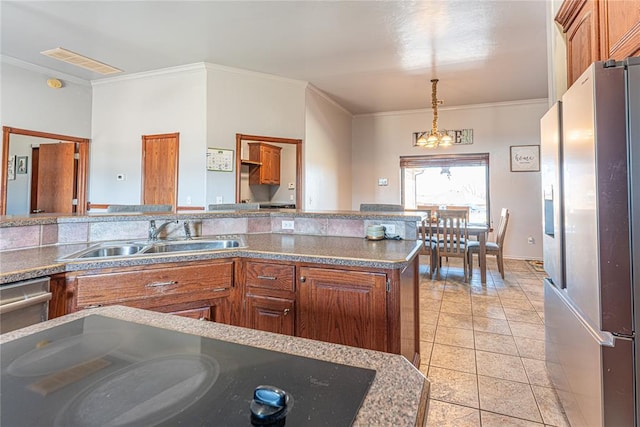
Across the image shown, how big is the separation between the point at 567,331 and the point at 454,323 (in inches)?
56.2

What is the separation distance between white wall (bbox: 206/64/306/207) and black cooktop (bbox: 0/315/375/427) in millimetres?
3627

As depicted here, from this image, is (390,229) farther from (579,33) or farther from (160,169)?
(160,169)

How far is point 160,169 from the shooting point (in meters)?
4.27

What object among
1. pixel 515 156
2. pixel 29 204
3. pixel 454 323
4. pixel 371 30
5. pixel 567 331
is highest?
pixel 371 30

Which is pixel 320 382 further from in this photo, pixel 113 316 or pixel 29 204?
pixel 29 204

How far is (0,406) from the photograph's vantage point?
43cm

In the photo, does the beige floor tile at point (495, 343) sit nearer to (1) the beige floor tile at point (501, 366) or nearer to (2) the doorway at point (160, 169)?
(1) the beige floor tile at point (501, 366)

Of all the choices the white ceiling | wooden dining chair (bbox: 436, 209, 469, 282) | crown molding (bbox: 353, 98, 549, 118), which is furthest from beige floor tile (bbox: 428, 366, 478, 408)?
crown molding (bbox: 353, 98, 549, 118)

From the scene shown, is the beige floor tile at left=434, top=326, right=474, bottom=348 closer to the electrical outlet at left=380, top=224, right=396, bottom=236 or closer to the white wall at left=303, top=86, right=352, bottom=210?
the electrical outlet at left=380, top=224, right=396, bottom=236

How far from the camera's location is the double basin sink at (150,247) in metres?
1.64

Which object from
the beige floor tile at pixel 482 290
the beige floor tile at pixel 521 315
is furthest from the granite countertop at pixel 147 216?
the beige floor tile at pixel 482 290

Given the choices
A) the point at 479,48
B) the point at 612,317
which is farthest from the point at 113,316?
the point at 479,48

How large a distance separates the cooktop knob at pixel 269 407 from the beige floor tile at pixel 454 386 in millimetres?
1699

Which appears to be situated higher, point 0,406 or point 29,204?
point 29,204
